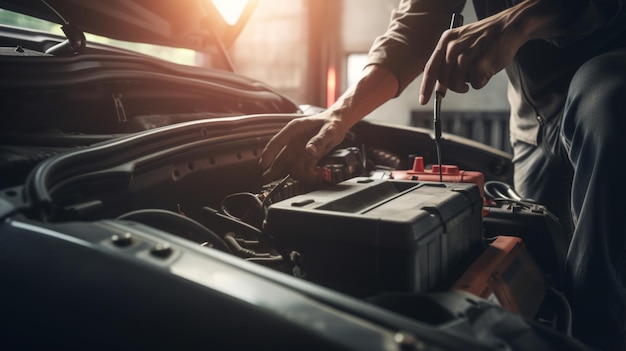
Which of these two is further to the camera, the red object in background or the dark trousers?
the red object in background

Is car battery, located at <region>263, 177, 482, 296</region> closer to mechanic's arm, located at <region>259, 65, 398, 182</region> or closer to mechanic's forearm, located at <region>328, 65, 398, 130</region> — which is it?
mechanic's arm, located at <region>259, 65, 398, 182</region>

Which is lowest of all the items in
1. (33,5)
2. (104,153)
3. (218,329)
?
(218,329)

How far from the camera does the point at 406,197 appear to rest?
0.93 meters

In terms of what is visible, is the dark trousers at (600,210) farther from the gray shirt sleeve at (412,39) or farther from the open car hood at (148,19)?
the open car hood at (148,19)

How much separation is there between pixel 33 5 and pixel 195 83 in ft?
1.45

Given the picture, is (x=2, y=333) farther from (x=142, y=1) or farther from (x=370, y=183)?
(x=142, y=1)

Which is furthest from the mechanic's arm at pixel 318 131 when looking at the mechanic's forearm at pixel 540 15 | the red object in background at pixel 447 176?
the mechanic's forearm at pixel 540 15

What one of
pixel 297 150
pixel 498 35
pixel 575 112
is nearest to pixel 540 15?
pixel 498 35

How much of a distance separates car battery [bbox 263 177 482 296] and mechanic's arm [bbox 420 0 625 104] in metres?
0.31

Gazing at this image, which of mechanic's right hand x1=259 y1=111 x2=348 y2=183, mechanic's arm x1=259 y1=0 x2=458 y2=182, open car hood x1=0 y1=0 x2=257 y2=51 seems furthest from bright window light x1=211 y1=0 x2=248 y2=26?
mechanic's right hand x1=259 y1=111 x2=348 y2=183

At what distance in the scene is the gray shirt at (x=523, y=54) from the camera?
55.4 inches

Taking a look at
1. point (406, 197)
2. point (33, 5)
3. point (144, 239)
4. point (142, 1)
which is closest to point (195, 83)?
point (142, 1)

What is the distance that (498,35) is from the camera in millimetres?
1101

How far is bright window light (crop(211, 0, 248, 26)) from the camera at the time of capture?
5.68 feet
